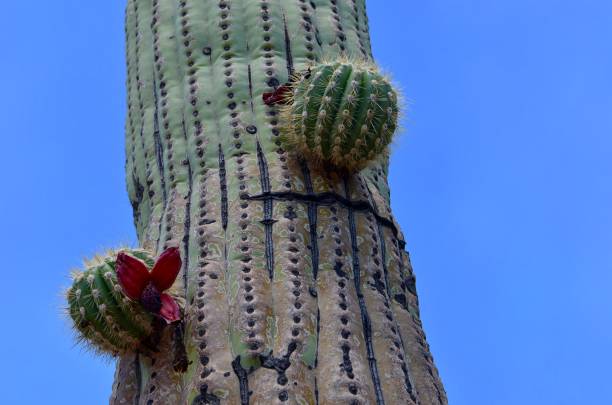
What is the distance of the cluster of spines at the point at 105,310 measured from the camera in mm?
5102

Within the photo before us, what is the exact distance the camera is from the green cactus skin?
5379mm

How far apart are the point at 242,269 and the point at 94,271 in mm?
587

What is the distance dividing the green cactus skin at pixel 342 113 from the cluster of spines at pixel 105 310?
0.88 meters

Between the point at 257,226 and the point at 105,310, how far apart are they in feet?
2.33

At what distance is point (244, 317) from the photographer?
502cm

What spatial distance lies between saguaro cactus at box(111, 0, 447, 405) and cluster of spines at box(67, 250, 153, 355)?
0.12 m

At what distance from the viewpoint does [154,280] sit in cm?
509

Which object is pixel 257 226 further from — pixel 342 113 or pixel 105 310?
pixel 105 310

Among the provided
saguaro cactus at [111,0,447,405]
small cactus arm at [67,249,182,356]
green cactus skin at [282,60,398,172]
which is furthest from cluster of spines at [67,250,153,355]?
green cactus skin at [282,60,398,172]

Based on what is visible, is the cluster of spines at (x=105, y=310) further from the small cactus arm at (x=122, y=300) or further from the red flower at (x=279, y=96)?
the red flower at (x=279, y=96)

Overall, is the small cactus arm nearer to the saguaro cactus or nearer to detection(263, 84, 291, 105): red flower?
the saguaro cactus

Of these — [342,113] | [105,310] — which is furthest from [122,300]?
[342,113]

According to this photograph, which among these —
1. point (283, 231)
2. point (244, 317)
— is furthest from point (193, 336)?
point (283, 231)

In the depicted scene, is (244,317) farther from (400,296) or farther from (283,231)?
(400,296)
